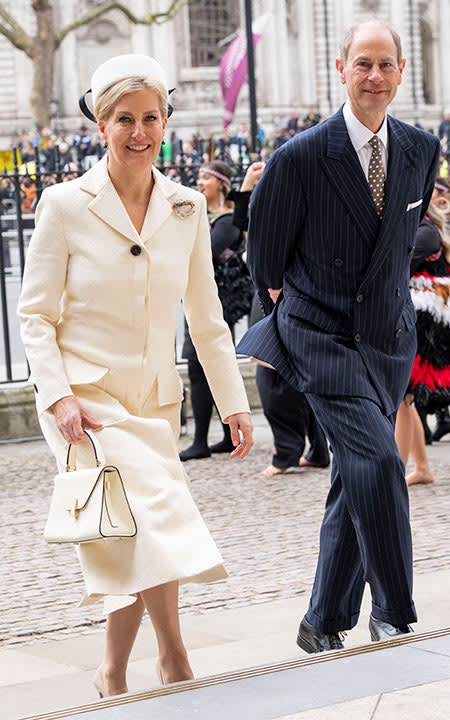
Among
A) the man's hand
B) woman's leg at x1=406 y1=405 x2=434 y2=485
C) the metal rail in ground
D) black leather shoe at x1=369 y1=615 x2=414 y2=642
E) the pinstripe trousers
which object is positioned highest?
the man's hand

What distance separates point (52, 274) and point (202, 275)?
0.46 meters

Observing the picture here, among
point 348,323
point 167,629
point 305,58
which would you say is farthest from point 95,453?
point 305,58

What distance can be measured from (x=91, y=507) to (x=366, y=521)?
88 centimetres

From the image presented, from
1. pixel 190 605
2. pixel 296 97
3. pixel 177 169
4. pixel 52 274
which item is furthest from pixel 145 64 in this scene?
pixel 296 97

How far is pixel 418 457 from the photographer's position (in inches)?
301

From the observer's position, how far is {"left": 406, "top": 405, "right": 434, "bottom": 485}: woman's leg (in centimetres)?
761

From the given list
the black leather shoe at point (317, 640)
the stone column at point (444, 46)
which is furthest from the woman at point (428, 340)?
the stone column at point (444, 46)

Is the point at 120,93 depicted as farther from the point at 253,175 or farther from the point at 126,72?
the point at 253,175

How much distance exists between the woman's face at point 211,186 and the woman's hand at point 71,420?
5.54m

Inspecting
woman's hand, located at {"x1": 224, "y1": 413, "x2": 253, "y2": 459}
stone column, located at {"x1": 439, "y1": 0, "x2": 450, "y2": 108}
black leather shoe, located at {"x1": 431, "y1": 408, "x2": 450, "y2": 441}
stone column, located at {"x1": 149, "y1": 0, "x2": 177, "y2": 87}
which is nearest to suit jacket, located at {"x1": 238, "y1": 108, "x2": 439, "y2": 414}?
woman's hand, located at {"x1": 224, "y1": 413, "x2": 253, "y2": 459}

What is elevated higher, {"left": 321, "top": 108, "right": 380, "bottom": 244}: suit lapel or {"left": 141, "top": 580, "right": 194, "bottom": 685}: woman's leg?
{"left": 321, "top": 108, "right": 380, "bottom": 244}: suit lapel

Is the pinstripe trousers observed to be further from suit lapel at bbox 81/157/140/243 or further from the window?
the window

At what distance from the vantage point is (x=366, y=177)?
13.2 feet

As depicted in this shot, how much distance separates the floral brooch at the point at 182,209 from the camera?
3705mm
